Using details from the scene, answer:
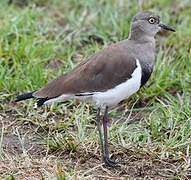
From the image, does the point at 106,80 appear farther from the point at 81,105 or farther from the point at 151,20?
the point at 81,105

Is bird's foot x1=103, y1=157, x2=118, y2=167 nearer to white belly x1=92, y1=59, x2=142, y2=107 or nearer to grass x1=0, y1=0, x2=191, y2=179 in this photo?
grass x1=0, y1=0, x2=191, y2=179

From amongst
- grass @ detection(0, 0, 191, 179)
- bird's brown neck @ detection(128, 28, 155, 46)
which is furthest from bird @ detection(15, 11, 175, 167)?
grass @ detection(0, 0, 191, 179)

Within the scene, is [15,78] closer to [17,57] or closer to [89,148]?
→ [17,57]

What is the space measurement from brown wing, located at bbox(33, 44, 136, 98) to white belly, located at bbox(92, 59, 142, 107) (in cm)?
3

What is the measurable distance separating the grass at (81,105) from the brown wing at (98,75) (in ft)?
1.24

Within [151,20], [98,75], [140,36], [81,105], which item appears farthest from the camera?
[81,105]

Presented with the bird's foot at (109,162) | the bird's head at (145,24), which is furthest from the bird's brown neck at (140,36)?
the bird's foot at (109,162)

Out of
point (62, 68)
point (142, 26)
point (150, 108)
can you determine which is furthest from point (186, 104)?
point (62, 68)

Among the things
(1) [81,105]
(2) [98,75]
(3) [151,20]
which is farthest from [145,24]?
(1) [81,105]

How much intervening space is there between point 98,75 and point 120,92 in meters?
0.21

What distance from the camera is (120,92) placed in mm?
4781

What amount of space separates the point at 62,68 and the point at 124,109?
77 centimetres

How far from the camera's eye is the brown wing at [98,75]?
4.84 meters

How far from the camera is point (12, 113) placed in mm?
5766
